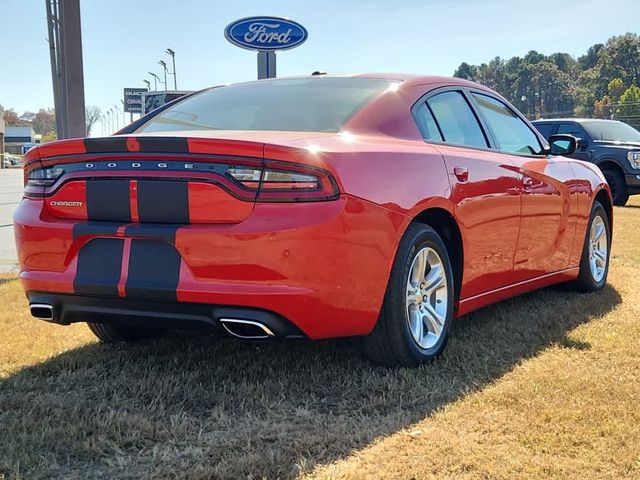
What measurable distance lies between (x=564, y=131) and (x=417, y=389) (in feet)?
40.5

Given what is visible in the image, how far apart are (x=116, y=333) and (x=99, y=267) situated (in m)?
0.98

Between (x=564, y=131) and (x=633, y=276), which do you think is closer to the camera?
(x=633, y=276)

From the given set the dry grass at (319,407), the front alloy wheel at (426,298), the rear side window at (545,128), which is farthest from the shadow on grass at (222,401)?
the rear side window at (545,128)

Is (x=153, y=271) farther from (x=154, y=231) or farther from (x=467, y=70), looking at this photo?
(x=467, y=70)

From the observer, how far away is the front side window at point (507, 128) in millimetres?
4645

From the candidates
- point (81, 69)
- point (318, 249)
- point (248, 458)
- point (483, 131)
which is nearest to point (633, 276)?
point (483, 131)

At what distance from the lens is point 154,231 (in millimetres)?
3002

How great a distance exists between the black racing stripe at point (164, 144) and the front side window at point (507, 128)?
224 cm

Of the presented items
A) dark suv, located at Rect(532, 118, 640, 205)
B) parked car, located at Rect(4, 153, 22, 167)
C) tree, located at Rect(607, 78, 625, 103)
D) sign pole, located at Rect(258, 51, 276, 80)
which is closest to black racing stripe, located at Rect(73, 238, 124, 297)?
sign pole, located at Rect(258, 51, 276, 80)

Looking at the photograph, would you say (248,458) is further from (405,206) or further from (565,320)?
(565,320)

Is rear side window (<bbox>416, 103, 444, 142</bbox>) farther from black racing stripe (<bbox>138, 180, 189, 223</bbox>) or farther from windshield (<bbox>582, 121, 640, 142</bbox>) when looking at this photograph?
windshield (<bbox>582, 121, 640, 142</bbox>)

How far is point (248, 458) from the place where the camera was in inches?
98.2

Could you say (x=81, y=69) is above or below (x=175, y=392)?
above

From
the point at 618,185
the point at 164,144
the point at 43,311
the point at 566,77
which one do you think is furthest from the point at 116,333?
the point at 566,77
